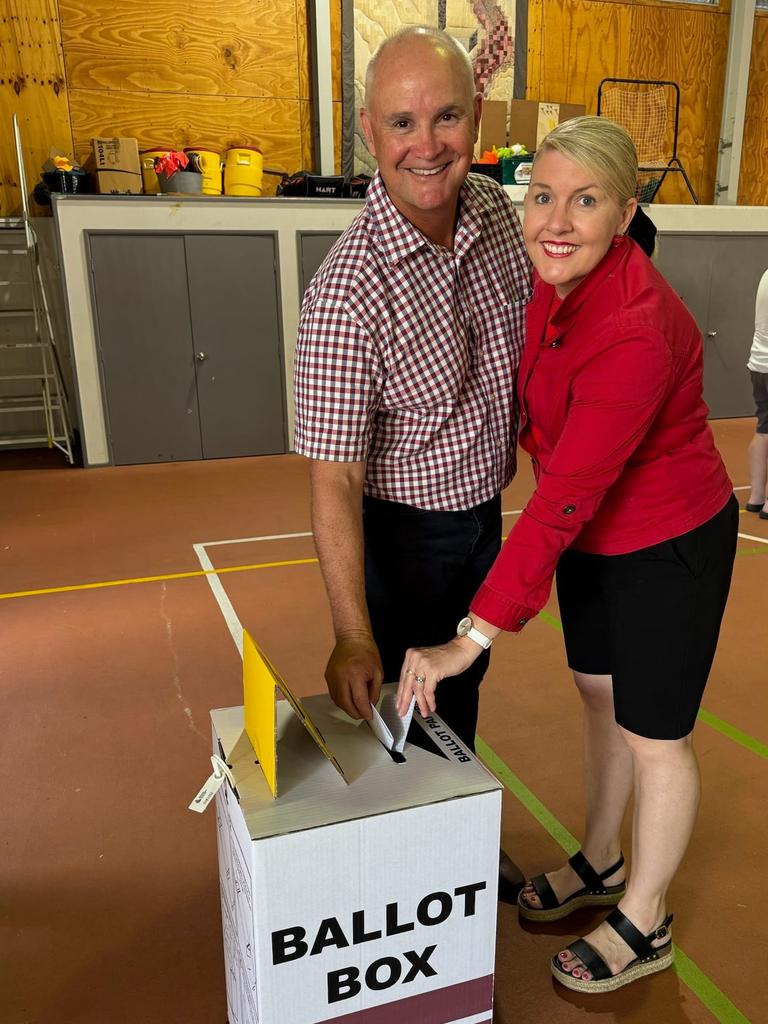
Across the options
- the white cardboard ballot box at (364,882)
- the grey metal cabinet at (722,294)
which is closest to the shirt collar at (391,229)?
the white cardboard ballot box at (364,882)

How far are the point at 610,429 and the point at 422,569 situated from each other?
0.62 m

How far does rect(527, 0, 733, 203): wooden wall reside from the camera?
336 inches

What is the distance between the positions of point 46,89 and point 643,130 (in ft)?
20.5

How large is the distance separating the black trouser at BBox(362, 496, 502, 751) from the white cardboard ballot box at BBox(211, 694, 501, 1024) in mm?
469

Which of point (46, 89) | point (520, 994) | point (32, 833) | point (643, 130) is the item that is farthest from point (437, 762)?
point (643, 130)

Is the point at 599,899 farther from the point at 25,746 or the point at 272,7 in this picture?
the point at 272,7

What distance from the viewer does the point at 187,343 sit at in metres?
7.12

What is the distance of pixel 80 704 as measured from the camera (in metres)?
Result: 3.09

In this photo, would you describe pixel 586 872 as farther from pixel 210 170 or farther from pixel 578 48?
pixel 578 48

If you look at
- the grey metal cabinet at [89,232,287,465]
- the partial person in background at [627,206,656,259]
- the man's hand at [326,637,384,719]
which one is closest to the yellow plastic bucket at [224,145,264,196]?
the grey metal cabinet at [89,232,287,465]

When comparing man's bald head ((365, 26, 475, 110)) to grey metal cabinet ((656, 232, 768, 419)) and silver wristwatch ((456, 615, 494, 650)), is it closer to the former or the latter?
silver wristwatch ((456, 615, 494, 650))

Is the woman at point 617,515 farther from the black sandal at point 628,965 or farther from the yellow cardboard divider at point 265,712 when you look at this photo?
the yellow cardboard divider at point 265,712

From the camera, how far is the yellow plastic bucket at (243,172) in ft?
A: 23.8

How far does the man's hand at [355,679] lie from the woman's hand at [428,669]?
66mm
